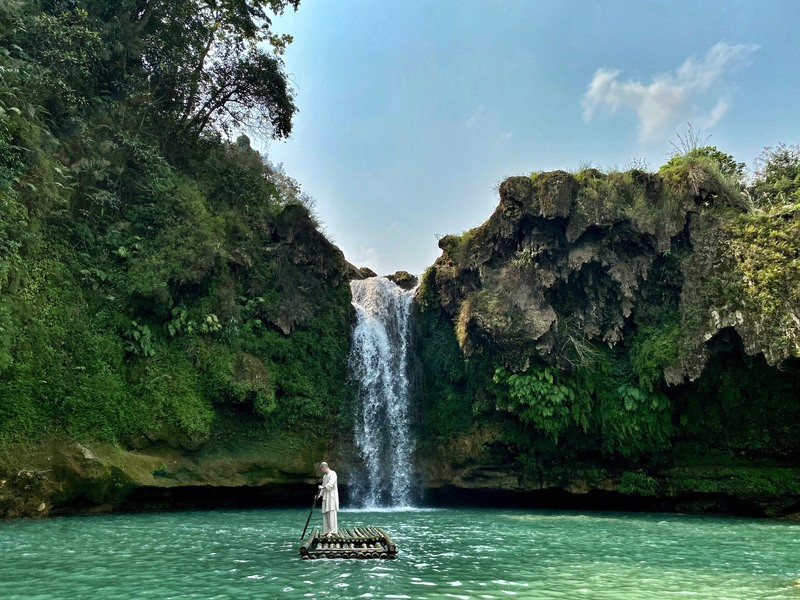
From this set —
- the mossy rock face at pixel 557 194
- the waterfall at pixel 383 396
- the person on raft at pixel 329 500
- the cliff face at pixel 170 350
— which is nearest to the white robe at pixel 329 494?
the person on raft at pixel 329 500

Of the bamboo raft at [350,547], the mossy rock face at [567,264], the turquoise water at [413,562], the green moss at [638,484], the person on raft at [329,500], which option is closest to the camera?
the turquoise water at [413,562]

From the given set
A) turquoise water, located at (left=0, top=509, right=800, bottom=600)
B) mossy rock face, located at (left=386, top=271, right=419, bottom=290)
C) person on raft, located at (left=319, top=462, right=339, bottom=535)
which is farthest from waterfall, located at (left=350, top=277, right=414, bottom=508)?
person on raft, located at (left=319, top=462, right=339, bottom=535)

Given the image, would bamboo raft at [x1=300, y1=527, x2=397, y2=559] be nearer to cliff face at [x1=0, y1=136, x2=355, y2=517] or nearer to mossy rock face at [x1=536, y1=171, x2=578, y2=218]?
cliff face at [x1=0, y1=136, x2=355, y2=517]

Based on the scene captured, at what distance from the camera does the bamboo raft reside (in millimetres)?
8891

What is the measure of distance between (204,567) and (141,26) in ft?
66.9

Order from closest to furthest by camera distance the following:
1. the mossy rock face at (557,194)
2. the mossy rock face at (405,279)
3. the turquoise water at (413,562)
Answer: the turquoise water at (413,562)
the mossy rock face at (557,194)
the mossy rock face at (405,279)

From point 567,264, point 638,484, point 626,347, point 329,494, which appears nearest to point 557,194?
point 567,264

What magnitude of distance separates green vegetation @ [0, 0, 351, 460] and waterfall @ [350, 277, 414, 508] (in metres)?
1.00

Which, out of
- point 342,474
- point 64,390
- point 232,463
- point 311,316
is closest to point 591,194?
point 311,316

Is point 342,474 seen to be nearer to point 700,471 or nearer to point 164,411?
point 164,411

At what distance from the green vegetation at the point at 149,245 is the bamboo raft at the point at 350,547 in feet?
31.1

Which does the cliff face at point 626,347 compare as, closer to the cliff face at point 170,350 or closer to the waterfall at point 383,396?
the waterfall at point 383,396

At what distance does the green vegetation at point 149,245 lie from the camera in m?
15.2

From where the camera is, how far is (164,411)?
17.0 m
